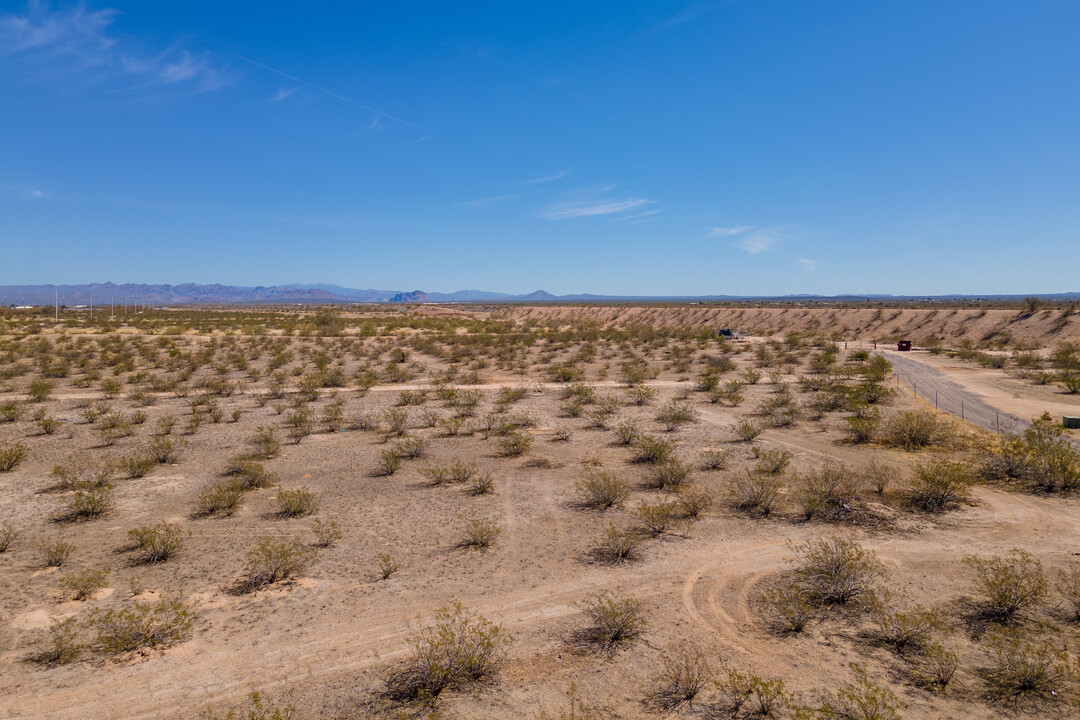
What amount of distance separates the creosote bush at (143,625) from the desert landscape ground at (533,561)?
0.17ft

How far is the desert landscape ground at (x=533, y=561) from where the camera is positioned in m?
6.77

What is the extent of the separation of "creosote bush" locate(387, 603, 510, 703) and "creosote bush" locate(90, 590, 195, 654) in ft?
11.6

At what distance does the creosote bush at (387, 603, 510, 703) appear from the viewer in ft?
22.2

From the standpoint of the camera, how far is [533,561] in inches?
406

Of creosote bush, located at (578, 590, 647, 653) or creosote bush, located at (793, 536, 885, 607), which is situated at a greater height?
creosote bush, located at (793, 536, 885, 607)

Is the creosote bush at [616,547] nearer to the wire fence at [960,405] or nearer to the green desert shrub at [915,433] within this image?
the green desert shrub at [915,433]

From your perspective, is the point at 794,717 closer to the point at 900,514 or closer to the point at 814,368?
the point at 900,514

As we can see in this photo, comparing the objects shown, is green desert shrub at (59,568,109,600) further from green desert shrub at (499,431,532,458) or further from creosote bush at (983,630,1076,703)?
creosote bush at (983,630,1076,703)

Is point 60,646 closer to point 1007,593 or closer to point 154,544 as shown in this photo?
point 154,544

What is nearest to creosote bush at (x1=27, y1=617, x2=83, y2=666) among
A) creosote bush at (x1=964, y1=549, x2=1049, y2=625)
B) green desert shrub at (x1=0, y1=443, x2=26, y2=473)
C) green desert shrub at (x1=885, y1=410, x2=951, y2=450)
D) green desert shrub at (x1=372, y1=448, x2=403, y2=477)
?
green desert shrub at (x1=372, y1=448, x2=403, y2=477)

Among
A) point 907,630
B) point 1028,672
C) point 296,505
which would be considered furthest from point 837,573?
point 296,505

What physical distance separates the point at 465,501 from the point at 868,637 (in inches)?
347

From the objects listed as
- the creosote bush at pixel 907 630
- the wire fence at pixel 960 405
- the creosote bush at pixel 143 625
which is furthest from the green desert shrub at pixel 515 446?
the wire fence at pixel 960 405

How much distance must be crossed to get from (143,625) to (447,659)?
4.61 metres
